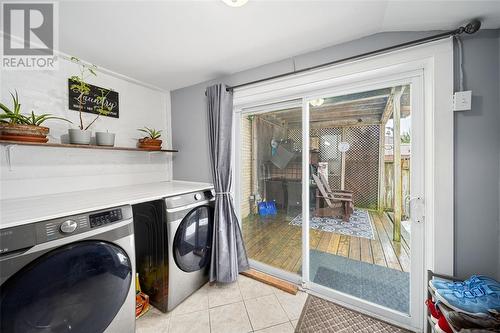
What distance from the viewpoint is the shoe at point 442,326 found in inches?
38.9

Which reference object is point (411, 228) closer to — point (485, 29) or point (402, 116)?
point (402, 116)

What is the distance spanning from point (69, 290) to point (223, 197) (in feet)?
3.92

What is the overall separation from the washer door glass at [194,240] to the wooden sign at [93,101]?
4.59ft

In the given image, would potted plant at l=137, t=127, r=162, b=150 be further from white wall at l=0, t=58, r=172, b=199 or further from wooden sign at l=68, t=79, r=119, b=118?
wooden sign at l=68, t=79, r=119, b=118

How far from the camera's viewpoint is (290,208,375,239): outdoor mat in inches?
65.0

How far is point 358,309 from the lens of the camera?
1544 mm

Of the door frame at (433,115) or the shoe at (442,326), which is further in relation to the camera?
the door frame at (433,115)

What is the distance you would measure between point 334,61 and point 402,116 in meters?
0.67

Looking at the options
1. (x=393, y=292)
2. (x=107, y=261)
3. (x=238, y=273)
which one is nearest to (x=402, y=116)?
(x=393, y=292)

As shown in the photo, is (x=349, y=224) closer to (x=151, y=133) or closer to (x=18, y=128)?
(x=151, y=133)

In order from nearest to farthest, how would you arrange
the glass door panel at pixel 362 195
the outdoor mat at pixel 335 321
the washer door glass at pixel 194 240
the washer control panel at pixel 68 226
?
the washer control panel at pixel 68 226 < the outdoor mat at pixel 335 321 < the glass door panel at pixel 362 195 < the washer door glass at pixel 194 240

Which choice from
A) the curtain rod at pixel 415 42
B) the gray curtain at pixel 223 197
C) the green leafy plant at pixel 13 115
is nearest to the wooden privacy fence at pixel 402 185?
the curtain rod at pixel 415 42

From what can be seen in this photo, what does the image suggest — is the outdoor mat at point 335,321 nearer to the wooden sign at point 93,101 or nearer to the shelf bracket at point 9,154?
the shelf bracket at point 9,154

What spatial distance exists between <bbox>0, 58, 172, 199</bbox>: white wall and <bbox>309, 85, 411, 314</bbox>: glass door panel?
1898 millimetres
